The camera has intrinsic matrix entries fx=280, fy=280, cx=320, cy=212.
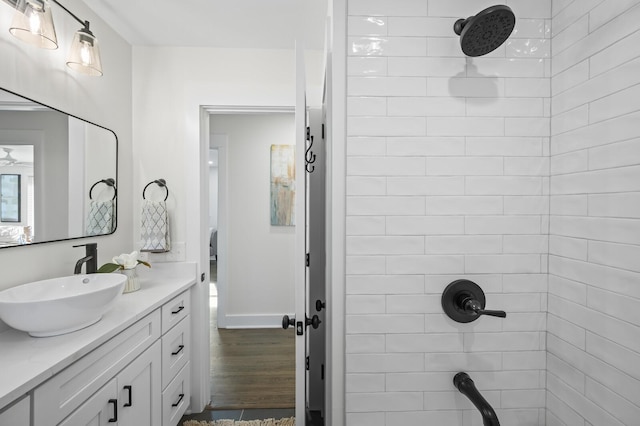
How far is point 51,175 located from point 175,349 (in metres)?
1.15

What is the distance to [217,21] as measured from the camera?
1.71 m

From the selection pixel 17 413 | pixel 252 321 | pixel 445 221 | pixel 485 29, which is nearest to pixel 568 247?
pixel 445 221

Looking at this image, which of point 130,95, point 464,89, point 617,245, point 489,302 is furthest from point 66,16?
point 617,245

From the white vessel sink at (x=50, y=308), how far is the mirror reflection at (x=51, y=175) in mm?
226

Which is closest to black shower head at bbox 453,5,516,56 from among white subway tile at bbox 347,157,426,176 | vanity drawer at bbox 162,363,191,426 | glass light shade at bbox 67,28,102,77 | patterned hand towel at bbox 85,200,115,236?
white subway tile at bbox 347,157,426,176

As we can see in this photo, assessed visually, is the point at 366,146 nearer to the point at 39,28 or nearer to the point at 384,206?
the point at 384,206

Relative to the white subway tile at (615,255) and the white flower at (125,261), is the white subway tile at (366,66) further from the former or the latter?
the white flower at (125,261)

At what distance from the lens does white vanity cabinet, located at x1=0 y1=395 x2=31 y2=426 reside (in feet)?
2.36

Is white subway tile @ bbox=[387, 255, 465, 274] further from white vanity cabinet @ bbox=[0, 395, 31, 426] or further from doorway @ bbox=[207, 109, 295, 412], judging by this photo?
doorway @ bbox=[207, 109, 295, 412]

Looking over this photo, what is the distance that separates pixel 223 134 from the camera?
3.25 meters

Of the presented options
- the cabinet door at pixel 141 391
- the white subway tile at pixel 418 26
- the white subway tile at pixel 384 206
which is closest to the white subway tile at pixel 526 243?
the white subway tile at pixel 384 206

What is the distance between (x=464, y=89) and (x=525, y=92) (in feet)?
0.70

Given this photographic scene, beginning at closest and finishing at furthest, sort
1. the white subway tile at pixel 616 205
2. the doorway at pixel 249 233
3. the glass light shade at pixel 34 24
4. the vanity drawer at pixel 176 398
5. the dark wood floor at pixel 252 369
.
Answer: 1. the white subway tile at pixel 616 205
2. the glass light shade at pixel 34 24
3. the vanity drawer at pixel 176 398
4. the dark wood floor at pixel 252 369
5. the doorway at pixel 249 233

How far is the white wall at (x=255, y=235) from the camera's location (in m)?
3.27
